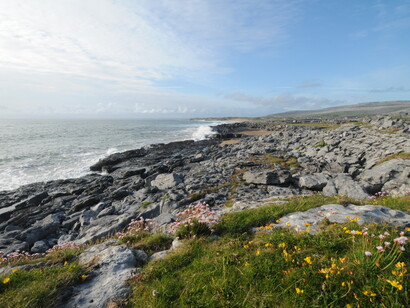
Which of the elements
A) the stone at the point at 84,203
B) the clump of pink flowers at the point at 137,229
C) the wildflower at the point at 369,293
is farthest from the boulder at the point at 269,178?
the stone at the point at 84,203

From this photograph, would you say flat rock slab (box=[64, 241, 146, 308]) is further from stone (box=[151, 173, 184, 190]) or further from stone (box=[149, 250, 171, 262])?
stone (box=[151, 173, 184, 190])

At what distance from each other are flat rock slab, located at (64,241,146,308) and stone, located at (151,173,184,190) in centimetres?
1172

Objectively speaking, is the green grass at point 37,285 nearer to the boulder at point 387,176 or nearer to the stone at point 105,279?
the stone at point 105,279

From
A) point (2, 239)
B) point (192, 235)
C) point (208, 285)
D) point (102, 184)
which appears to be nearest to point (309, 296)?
point (208, 285)

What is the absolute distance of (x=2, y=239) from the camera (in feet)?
37.9

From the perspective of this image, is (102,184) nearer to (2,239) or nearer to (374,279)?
(2,239)

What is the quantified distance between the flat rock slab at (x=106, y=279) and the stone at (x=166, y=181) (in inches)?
461

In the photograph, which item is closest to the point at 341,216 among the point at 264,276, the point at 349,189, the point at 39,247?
the point at 264,276

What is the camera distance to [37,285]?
3564mm

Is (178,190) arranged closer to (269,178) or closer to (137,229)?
(269,178)

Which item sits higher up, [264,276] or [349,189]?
[264,276]

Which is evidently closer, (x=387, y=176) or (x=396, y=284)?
(x=396, y=284)

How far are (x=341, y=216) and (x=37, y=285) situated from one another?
723 cm

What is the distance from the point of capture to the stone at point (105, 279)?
3.59 meters
